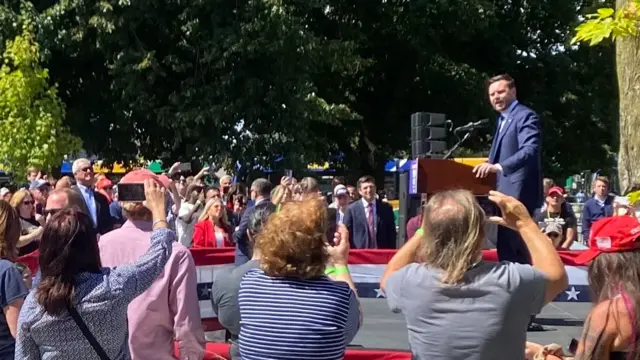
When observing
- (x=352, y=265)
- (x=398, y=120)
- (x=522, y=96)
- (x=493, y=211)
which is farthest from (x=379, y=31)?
(x=493, y=211)

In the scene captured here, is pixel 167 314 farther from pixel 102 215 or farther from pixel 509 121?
pixel 102 215

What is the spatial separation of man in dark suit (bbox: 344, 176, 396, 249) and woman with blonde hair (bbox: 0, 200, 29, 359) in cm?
696

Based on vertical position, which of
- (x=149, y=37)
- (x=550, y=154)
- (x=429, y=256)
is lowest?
(x=550, y=154)

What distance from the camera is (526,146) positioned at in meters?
6.18

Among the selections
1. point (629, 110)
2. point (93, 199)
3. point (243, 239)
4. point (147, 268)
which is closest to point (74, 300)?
point (147, 268)

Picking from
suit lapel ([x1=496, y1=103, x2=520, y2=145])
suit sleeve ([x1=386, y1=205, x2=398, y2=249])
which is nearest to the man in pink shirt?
suit lapel ([x1=496, y1=103, x2=520, y2=145])

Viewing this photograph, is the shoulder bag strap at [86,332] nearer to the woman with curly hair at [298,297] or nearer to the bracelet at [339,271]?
the woman with curly hair at [298,297]

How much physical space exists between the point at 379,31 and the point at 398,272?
23969mm

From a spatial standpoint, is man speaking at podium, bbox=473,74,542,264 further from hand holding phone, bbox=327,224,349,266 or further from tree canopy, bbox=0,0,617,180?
tree canopy, bbox=0,0,617,180

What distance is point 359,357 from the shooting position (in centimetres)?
596

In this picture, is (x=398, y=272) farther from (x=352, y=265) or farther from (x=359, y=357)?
(x=352, y=265)

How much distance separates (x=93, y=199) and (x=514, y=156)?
5370 mm

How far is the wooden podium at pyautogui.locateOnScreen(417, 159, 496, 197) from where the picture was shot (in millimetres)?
5664

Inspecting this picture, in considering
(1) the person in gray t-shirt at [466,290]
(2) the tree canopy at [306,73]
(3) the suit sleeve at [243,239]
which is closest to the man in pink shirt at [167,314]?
(3) the suit sleeve at [243,239]
